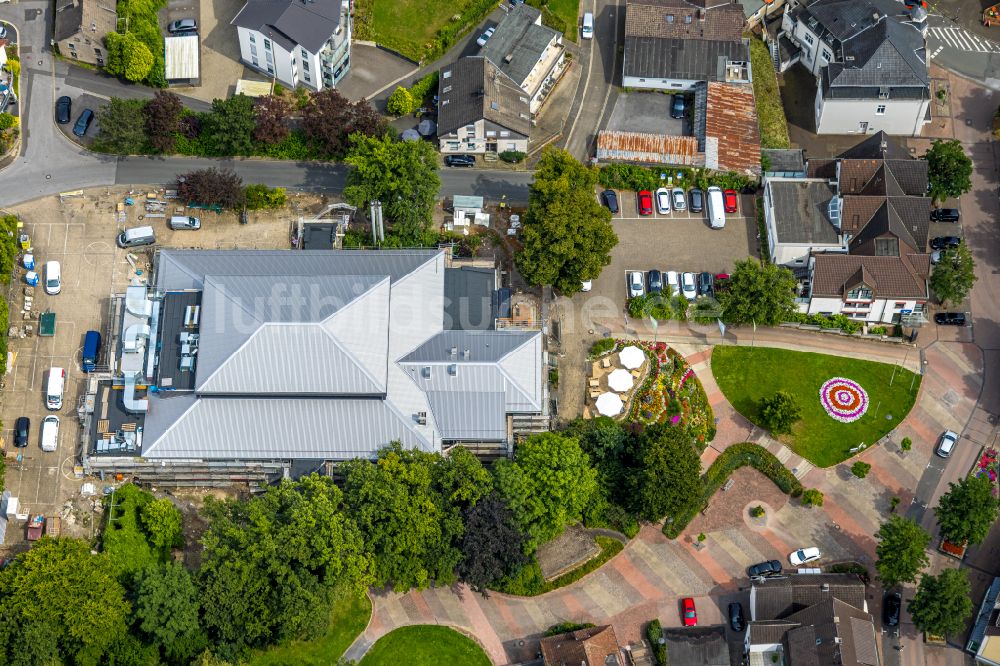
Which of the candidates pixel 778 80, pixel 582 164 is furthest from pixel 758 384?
pixel 778 80

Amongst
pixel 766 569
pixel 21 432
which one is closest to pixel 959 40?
pixel 766 569

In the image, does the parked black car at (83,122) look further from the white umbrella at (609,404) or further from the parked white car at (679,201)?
the parked white car at (679,201)

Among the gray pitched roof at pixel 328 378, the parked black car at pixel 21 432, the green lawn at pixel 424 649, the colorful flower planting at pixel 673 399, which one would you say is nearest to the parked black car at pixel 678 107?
the colorful flower planting at pixel 673 399

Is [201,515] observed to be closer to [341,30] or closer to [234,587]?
[234,587]

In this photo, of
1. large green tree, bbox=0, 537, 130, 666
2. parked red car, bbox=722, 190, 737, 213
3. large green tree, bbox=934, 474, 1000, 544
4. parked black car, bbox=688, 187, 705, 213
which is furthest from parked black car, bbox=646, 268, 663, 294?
large green tree, bbox=0, 537, 130, 666

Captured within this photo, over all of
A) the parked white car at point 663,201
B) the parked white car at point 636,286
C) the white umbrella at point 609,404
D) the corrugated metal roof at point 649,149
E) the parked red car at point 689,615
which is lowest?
the parked red car at point 689,615

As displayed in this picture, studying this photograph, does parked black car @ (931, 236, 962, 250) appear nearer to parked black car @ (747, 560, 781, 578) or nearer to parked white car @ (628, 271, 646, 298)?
parked white car @ (628, 271, 646, 298)
